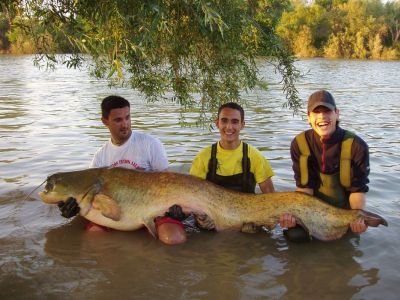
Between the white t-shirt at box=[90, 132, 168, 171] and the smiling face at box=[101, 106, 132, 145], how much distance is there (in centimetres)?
10

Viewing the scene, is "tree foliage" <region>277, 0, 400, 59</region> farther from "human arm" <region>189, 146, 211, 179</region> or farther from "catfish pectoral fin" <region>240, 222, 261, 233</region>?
"catfish pectoral fin" <region>240, 222, 261, 233</region>

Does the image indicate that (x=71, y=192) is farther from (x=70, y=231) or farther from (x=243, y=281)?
(x=243, y=281)

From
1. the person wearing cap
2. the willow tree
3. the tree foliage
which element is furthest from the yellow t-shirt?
the tree foliage

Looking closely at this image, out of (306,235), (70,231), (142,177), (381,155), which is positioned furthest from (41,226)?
(381,155)

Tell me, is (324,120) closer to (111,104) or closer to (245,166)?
(245,166)

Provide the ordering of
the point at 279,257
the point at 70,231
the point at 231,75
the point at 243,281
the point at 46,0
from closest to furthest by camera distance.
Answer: the point at 46,0 < the point at 243,281 < the point at 279,257 < the point at 70,231 < the point at 231,75

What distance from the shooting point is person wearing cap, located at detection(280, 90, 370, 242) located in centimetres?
482

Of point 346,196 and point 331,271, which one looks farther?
point 346,196

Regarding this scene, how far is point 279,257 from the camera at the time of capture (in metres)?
4.73

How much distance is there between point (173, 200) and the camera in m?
4.70

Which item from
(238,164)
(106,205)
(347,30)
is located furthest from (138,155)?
(347,30)

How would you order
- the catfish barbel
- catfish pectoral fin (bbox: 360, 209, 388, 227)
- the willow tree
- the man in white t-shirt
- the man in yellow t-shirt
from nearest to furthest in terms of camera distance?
the willow tree → catfish pectoral fin (bbox: 360, 209, 388, 227) → the catfish barbel → the man in white t-shirt → the man in yellow t-shirt

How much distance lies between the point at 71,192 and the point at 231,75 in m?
2.44

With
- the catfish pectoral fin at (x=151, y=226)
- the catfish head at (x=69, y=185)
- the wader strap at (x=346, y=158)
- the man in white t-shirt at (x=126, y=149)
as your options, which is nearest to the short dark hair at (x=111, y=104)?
the man in white t-shirt at (x=126, y=149)
